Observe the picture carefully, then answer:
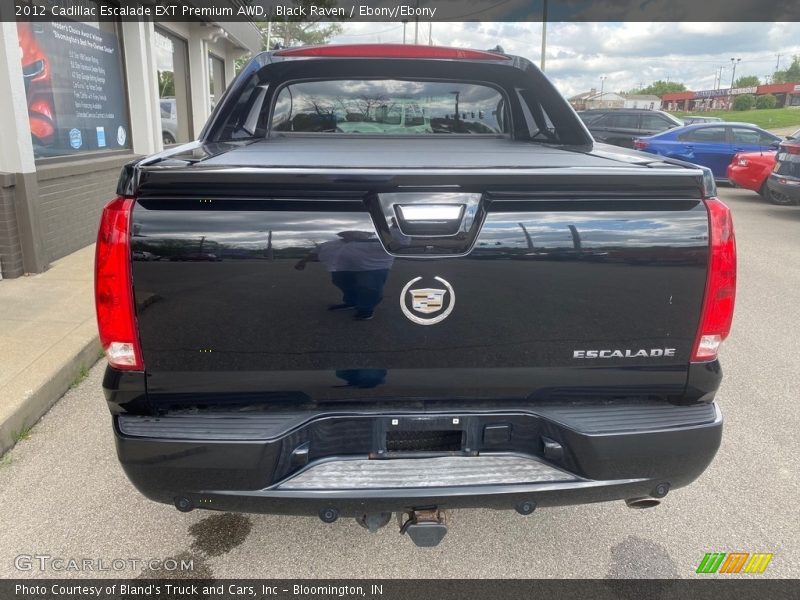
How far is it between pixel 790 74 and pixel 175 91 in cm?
13722

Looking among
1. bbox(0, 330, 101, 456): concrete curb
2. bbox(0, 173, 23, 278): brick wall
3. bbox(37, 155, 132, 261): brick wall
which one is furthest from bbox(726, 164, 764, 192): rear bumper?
bbox(0, 173, 23, 278): brick wall

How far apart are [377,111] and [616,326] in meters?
2.30

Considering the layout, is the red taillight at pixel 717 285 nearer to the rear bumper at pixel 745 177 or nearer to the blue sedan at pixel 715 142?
the rear bumper at pixel 745 177

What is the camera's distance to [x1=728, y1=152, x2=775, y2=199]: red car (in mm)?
12242

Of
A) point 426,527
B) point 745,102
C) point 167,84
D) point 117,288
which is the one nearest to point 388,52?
point 117,288

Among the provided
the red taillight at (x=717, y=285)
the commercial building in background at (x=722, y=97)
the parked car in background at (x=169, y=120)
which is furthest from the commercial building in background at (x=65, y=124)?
the commercial building in background at (x=722, y=97)

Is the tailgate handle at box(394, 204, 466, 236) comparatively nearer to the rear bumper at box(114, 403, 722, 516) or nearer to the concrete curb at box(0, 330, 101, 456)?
the rear bumper at box(114, 403, 722, 516)

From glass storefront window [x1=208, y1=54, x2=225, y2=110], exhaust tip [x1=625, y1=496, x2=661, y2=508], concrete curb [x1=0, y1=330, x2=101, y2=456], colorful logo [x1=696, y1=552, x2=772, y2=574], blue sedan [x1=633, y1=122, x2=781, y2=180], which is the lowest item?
colorful logo [x1=696, y1=552, x2=772, y2=574]

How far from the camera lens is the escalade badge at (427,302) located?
6.13 feet

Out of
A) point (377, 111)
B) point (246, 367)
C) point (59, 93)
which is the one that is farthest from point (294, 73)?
point (59, 93)

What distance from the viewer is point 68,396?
12.8 feet

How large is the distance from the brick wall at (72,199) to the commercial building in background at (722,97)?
102m

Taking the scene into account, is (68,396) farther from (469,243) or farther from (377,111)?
(469,243)

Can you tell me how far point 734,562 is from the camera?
2504 millimetres
